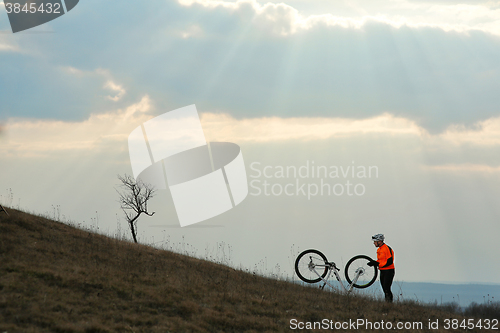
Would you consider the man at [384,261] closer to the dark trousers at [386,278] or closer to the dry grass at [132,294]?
the dark trousers at [386,278]

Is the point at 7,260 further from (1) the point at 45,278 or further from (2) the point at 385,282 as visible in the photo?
(2) the point at 385,282

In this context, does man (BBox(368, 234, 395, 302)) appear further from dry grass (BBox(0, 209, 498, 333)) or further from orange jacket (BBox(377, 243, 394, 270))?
dry grass (BBox(0, 209, 498, 333))

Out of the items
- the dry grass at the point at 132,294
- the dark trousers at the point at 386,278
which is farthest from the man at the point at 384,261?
the dry grass at the point at 132,294

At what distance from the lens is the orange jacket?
15.6 m

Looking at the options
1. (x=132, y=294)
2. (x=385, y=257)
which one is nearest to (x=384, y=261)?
(x=385, y=257)

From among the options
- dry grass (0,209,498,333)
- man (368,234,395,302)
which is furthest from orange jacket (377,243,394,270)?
dry grass (0,209,498,333)

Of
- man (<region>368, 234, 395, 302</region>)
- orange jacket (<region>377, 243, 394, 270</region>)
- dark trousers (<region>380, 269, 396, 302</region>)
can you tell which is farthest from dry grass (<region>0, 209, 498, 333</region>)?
orange jacket (<region>377, 243, 394, 270</region>)

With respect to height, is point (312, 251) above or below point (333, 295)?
above

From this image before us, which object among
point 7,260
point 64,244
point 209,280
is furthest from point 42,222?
point 209,280

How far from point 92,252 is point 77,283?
387 cm

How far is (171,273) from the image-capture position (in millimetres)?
15680

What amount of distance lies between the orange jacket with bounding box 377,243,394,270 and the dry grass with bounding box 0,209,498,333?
1.56m

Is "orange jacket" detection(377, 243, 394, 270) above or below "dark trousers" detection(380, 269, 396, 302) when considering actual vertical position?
above

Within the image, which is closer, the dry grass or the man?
the dry grass
